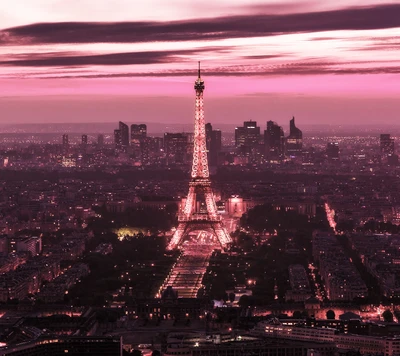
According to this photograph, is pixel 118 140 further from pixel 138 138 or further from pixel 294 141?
pixel 294 141

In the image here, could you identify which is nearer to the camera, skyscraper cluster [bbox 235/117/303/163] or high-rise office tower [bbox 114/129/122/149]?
skyscraper cluster [bbox 235/117/303/163]

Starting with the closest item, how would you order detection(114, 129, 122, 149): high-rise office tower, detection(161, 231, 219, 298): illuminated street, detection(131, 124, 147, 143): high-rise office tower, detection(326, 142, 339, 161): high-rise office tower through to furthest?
detection(161, 231, 219, 298): illuminated street
detection(326, 142, 339, 161): high-rise office tower
detection(131, 124, 147, 143): high-rise office tower
detection(114, 129, 122, 149): high-rise office tower

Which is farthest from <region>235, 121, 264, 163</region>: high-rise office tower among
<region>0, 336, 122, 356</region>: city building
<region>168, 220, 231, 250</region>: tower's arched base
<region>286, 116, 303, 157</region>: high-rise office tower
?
<region>0, 336, 122, 356</region>: city building

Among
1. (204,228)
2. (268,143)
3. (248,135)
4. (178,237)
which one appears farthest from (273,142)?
(178,237)

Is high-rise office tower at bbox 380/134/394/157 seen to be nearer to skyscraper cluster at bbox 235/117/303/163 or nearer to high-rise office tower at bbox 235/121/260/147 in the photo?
skyscraper cluster at bbox 235/117/303/163

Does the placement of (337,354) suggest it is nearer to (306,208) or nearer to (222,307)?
(222,307)

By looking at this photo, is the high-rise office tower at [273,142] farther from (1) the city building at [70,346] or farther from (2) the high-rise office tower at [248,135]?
(1) the city building at [70,346]
